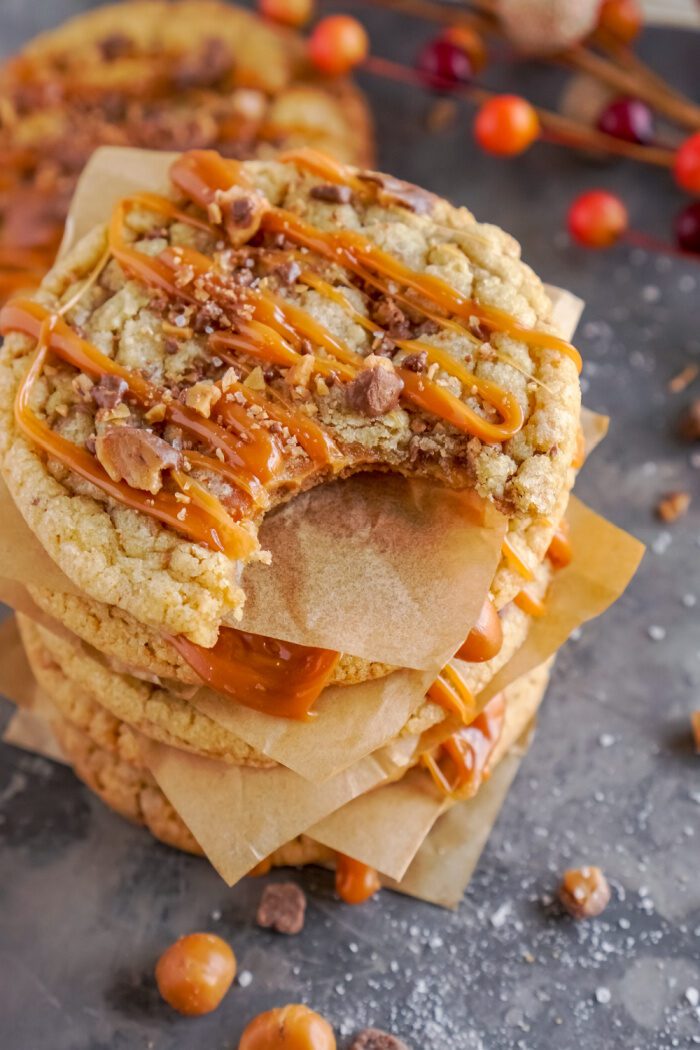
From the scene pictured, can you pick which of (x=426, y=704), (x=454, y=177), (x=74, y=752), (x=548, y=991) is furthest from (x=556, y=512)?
(x=454, y=177)

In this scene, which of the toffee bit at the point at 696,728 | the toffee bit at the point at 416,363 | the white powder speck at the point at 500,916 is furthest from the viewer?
the toffee bit at the point at 696,728

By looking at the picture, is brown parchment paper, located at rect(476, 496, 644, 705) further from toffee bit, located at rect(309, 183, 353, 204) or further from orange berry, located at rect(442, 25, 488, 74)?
orange berry, located at rect(442, 25, 488, 74)

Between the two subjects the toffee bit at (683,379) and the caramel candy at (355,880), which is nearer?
the caramel candy at (355,880)

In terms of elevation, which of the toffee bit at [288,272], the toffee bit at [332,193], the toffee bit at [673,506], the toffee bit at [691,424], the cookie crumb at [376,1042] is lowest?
the cookie crumb at [376,1042]

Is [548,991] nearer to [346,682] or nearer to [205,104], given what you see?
[346,682]

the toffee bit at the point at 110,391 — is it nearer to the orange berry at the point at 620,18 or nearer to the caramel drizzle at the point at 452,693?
the caramel drizzle at the point at 452,693

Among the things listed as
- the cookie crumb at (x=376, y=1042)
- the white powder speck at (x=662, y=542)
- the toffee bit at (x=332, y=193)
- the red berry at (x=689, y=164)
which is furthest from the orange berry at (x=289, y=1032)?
the red berry at (x=689, y=164)
